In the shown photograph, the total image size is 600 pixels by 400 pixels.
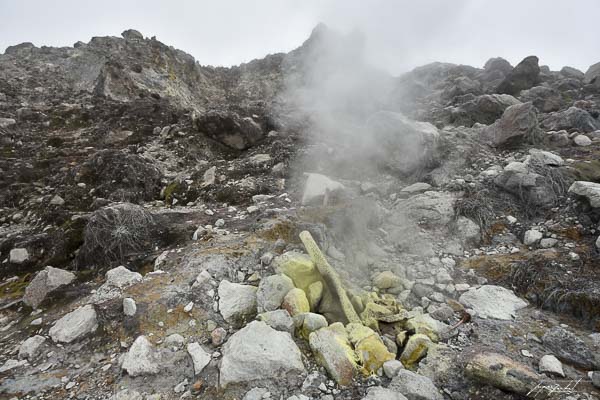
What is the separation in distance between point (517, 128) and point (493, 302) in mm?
4863

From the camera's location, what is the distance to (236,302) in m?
2.87

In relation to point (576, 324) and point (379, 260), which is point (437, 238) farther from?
point (576, 324)

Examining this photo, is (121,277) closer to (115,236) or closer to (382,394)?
(115,236)

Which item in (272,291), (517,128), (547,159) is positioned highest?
(517,128)

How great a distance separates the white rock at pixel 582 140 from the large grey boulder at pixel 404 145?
9.83 ft

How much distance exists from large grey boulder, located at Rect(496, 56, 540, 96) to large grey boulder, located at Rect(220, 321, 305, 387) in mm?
15094

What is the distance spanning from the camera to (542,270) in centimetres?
343

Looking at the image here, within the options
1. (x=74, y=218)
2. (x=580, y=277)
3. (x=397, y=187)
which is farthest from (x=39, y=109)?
(x=580, y=277)

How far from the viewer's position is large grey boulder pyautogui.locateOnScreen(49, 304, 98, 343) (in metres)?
2.59

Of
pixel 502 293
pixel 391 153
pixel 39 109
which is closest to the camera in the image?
pixel 502 293

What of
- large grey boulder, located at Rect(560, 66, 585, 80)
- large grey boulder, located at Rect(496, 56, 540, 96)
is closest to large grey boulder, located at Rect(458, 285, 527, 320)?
large grey boulder, located at Rect(496, 56, 540, 96)

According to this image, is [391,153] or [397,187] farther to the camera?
[391,153]

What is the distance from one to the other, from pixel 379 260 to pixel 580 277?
6.84ft

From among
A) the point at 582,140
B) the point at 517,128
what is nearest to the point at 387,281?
the point at 517,128
